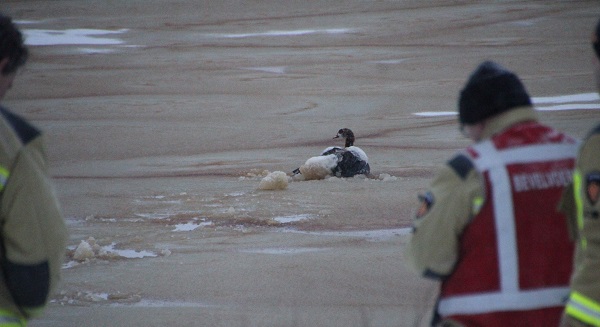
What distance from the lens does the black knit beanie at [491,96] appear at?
9.16 ft

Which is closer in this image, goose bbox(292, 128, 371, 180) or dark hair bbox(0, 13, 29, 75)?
dark hair bbox(0, 13, 29, 75)

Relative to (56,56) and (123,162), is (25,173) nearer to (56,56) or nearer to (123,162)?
(123,162)

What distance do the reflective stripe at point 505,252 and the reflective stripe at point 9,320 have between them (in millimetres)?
1210

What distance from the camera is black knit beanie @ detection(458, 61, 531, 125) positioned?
9.16ft

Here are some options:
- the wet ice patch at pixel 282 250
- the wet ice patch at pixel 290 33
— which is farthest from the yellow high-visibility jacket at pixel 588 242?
the wet ice patch at pixel 290 33

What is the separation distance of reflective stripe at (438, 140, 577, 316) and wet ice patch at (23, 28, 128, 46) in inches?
935

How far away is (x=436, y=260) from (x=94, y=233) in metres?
5.47

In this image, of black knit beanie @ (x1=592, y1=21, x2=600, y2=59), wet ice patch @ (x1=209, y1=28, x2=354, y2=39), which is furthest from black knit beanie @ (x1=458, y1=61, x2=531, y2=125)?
wet ice patch @ (x1=209, y1=28, x2=354, y2=39)

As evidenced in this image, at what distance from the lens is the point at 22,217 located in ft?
8.35

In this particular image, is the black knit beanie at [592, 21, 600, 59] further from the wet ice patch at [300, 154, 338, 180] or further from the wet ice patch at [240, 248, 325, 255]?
the wet ice patch at [300, 154, 338, 180]

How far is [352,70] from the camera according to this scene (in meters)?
20.1

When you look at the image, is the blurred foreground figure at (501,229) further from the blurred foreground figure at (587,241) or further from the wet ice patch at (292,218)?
the wet ice patch at (292,218)

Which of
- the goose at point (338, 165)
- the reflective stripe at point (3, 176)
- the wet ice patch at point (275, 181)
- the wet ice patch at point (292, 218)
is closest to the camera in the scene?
the reflective stripe at point (3, 176)

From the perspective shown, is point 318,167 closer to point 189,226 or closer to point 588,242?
point 189,226
